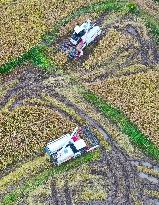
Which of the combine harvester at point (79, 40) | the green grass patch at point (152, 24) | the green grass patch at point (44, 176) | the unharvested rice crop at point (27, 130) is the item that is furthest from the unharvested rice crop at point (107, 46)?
the green grass patch at point (44, 176)

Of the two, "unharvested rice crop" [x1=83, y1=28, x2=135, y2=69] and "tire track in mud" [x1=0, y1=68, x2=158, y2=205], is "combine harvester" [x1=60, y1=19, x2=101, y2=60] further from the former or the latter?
"tire track in mud" [x1=0, y1=68, x2=158, y2=205]

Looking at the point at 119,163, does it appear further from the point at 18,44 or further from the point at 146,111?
the point at 18,44

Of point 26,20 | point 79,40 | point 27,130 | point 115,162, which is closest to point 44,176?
point 27,130

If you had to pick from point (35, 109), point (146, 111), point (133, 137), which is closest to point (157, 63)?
point (146, 111)

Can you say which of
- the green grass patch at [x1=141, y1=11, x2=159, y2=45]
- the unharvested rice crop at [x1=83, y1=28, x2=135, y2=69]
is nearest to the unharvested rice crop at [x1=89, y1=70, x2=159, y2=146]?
the unharvested rice crop at [x1=83, y1=28, x2=135, y2=69]

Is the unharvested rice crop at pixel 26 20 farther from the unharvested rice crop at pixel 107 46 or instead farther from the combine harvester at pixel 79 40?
the unharvested rice crop at pixel 107 46

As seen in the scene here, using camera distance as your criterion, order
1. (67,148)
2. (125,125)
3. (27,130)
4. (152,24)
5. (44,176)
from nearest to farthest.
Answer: (44,176) → (67,148) → (27,130) → (125,125) → (152,24)

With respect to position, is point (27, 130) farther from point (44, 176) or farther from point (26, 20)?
point (26, 20)
